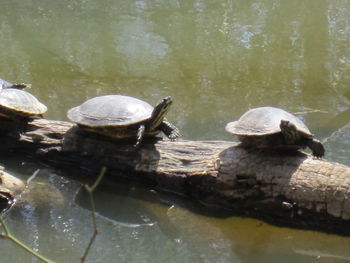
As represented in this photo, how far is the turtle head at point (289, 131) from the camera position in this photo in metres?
4.13

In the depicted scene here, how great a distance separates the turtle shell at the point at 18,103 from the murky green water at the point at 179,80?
45 centimetres

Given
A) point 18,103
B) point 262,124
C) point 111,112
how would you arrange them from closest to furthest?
point 262,124
point 111,112
point 18,103

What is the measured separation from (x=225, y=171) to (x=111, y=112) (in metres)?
1.13

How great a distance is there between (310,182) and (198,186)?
2.88 feet

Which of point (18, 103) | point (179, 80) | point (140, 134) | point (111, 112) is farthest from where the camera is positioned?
point (179, 80)

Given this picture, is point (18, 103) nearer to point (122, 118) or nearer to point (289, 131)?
point (122, 118)

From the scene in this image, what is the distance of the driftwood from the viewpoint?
4.07m

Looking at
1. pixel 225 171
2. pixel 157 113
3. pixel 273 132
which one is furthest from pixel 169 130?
pixel 273 132

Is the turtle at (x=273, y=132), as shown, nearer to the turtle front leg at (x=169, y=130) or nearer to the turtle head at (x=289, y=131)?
the turtle head at (x=289, y=131)

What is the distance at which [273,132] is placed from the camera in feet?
13.9

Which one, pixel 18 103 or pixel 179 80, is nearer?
pixel 18 103

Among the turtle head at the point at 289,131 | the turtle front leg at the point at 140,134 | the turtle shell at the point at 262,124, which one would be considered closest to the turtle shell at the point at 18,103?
the turtle front leg at the point at 140,134

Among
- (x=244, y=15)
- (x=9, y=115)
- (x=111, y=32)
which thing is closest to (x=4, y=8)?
(x=111, y=32)

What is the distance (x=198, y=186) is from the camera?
14.8 feet
